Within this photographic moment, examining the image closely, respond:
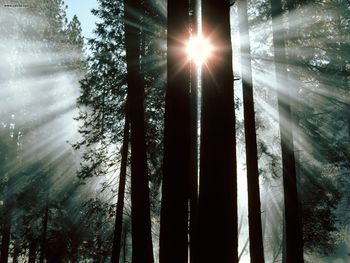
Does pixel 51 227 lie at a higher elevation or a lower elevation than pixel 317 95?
lower

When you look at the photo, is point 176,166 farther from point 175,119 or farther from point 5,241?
point 5,241

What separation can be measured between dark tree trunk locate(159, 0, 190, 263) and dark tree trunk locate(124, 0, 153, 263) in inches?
133

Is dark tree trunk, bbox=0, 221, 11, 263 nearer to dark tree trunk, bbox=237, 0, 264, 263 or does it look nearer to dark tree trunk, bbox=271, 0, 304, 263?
dark tree trunk, bbox=237, 0, 264, 263

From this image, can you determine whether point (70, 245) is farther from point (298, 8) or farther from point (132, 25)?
point (298, 8)

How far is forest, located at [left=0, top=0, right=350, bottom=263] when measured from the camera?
15.9ft

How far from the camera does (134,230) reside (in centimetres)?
922

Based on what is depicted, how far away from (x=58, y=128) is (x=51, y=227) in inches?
254

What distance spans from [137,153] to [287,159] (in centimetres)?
415

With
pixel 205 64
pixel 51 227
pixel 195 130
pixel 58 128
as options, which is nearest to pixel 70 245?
pixel 51 227

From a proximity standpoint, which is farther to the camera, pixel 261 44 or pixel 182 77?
pixel 261 44

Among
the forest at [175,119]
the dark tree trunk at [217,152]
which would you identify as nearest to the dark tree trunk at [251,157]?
the forest at [175,119]

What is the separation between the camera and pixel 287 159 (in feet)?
Result: 35.5

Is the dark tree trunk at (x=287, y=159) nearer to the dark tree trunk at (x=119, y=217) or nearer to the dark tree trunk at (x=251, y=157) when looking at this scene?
the dark tree trunk at (x=251, y=157)

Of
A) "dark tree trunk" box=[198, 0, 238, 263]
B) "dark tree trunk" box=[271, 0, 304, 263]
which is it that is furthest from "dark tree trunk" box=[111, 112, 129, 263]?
"dark tree trunk" box=[198, 0, 238, 263]
